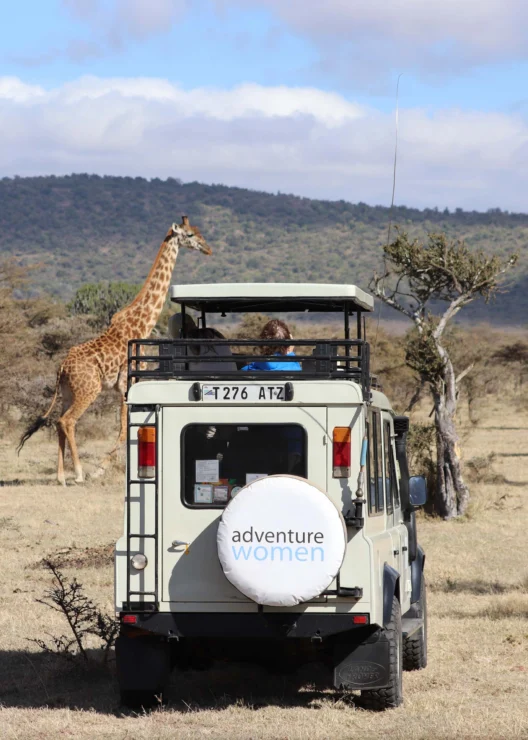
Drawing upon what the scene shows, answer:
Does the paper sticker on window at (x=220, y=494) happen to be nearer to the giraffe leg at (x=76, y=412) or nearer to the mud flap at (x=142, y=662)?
the mud flap at (x=142, y=662)

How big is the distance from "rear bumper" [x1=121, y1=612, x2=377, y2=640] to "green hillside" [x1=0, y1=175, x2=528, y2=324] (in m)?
84.4

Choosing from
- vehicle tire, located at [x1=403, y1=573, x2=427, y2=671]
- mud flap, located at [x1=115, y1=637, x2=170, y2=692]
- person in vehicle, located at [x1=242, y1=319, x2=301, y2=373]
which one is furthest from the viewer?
vehicle tire, located at [x1=403, y1=573, x2=427, y2=671]

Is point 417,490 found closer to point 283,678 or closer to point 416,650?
point 416,650

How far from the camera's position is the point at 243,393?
21.3ft

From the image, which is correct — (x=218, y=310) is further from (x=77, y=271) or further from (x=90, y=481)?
(x=77, y=271)

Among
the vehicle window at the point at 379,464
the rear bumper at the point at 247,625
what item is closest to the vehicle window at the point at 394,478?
the vehicle window at the point at 379,464

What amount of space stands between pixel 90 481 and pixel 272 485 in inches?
579

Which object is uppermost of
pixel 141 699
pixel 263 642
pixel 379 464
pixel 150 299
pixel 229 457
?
pixel 150 299

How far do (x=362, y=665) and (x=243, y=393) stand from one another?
169 centimetres

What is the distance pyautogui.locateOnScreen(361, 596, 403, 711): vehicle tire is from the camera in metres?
6.61

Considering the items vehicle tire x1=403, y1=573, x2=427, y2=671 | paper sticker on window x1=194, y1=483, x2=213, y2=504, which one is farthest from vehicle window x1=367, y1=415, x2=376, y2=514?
vehicle tire x1=403, y1=573, x2=427, y2=671

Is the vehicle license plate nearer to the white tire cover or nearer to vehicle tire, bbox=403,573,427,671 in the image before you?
the white tire cover

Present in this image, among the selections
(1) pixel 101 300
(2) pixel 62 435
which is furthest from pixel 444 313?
(1) pixel 101 300

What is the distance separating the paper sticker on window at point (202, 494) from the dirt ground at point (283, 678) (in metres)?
1.26
